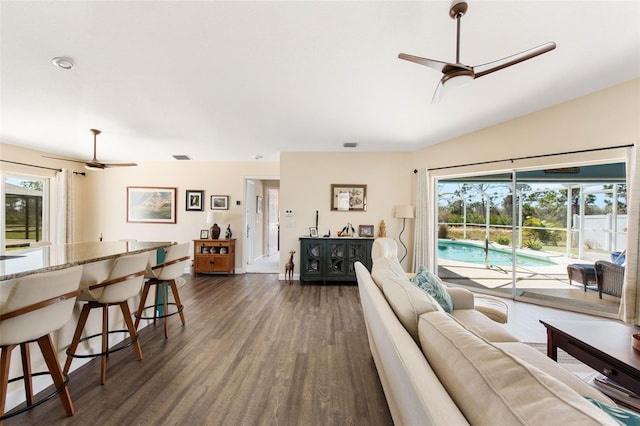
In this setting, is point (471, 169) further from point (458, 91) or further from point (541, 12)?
point (541, 12)

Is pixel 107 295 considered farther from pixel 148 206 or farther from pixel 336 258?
pixel 148 206

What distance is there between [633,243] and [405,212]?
8.89ft

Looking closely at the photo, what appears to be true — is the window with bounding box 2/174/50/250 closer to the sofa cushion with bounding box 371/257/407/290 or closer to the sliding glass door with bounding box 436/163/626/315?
the sofa cushion with bounding box 371/257/407/290

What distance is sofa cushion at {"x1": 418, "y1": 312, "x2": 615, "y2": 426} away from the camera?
1.72 feet

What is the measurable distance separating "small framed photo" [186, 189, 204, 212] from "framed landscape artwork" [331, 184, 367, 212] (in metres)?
3.12

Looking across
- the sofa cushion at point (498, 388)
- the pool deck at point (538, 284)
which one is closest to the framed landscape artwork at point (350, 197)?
the pool deck at point (538, 284)

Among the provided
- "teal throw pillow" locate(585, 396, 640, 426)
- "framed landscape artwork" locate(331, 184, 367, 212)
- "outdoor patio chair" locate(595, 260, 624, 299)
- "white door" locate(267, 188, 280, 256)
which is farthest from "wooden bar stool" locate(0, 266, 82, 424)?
"white door" locate(267, 188, 280, 256)

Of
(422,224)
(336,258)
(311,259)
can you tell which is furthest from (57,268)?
(422,224)

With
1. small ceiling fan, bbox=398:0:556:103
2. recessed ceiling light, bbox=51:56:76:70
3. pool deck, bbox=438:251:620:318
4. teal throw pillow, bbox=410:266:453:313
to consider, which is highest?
recessed ceiling light, bbox=51:56:76:70

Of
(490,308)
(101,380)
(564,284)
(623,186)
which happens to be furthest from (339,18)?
(564,284)

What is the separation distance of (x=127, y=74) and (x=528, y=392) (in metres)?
3.34

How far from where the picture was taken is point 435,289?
199 cm

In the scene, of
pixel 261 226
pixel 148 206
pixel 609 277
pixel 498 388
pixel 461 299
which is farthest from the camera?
pixel 261 226

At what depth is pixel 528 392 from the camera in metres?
0.59
